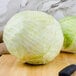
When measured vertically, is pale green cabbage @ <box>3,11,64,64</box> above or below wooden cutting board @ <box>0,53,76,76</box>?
above

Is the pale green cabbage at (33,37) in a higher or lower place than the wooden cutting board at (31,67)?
higher

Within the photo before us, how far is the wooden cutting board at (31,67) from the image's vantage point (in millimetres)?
484

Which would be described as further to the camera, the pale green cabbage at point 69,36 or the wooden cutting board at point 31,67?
the pale green cabbage at point 69,36

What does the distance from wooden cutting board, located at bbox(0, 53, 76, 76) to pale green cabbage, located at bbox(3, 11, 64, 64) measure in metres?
0.02

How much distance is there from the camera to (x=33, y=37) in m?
0.52

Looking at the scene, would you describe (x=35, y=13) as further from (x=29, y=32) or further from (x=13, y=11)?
(x=13, y=11)

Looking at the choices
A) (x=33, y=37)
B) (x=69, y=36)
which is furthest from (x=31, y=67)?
(x=69, y=36)

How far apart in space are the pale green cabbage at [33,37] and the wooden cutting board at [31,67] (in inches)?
0.8

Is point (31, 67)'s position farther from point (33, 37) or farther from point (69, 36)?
point (69, 36)

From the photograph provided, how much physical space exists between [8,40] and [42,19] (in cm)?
11

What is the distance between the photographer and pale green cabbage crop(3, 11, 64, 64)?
0.52 metres

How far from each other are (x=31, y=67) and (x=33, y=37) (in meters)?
0.08

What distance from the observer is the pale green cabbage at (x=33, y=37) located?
521 mm

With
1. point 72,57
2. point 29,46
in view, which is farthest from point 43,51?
point 72,57
